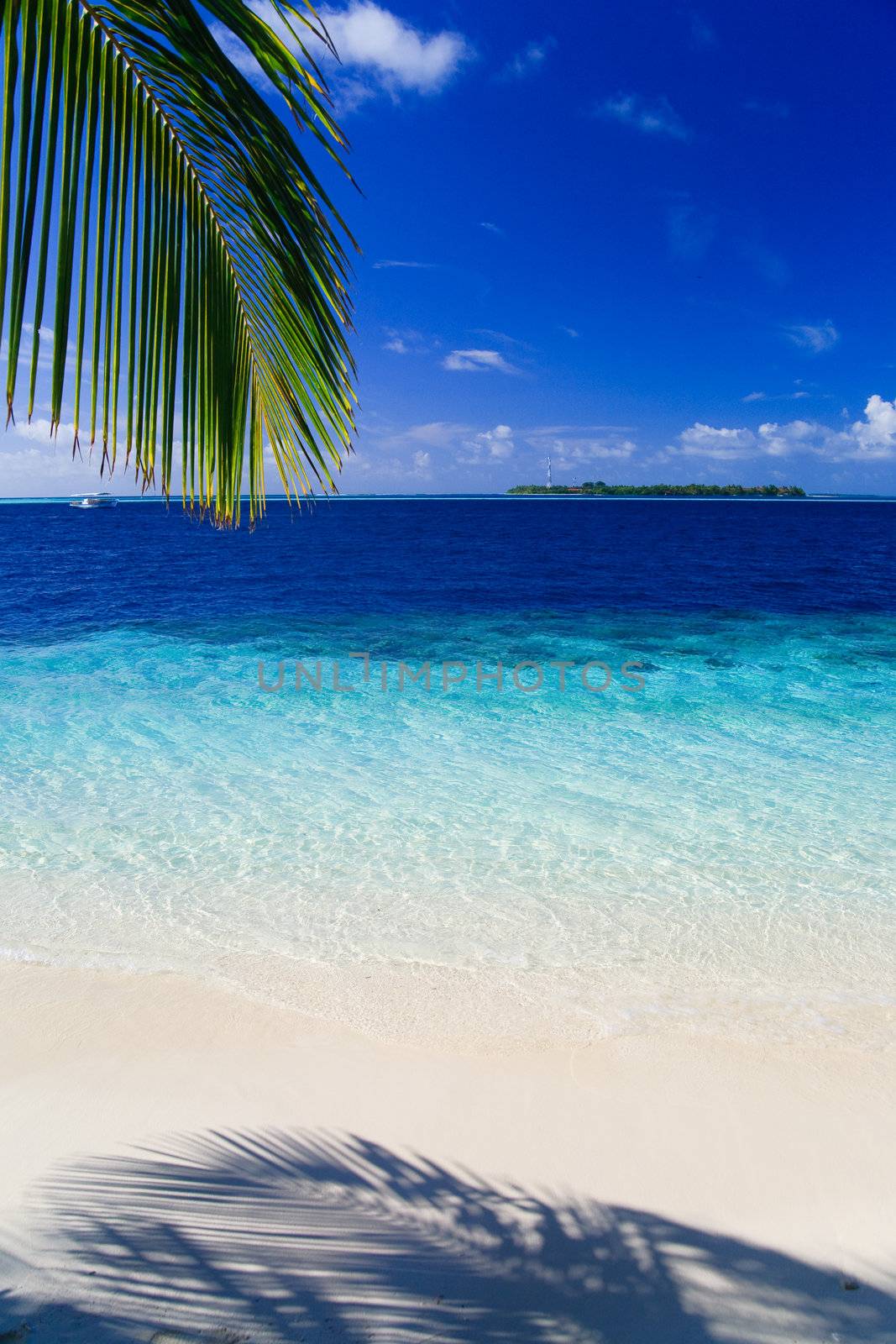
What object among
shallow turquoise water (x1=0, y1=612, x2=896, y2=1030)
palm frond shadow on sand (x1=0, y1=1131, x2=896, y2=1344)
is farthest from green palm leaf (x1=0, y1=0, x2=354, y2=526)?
shallow turquoise water (x1=0, y1=612, x2=896, y2=1030)

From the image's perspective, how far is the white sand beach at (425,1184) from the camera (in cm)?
277

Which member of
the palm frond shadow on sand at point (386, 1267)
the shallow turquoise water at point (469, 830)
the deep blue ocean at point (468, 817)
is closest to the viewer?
the palm frond shadow on sand at point (386, 1267)

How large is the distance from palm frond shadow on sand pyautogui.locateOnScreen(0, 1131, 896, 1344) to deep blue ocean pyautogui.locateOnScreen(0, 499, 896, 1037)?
128 centimetres

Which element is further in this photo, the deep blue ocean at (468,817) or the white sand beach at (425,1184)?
the deep blue ocean at (468,817)

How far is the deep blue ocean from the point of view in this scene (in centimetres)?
502

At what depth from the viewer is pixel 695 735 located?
394 inches

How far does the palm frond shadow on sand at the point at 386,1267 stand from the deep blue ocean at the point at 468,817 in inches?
50.5

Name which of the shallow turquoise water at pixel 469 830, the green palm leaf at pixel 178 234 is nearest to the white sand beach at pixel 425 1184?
the shallow turquoise water at pixel 469 830

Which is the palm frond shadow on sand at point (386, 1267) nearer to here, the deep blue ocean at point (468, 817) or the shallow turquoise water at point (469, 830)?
the deep blue ocean at point (468, 817)

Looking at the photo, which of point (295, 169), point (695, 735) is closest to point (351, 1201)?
point (295, 169)

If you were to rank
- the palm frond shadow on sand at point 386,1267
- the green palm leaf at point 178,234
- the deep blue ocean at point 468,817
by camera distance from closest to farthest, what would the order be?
the green palm leaf at point 178,234 → the palm frond shadow on sand at point 386,1267 → the deep blue ocean at point 468,817

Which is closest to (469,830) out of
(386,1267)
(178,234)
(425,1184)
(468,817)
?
(468,817)

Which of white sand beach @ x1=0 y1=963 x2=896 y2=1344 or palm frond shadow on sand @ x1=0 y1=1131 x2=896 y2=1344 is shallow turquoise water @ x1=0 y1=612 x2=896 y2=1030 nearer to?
white sand beach @ x1=0 y1=963 x2=896 y2=1344

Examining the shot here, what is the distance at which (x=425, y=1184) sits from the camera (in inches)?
131
